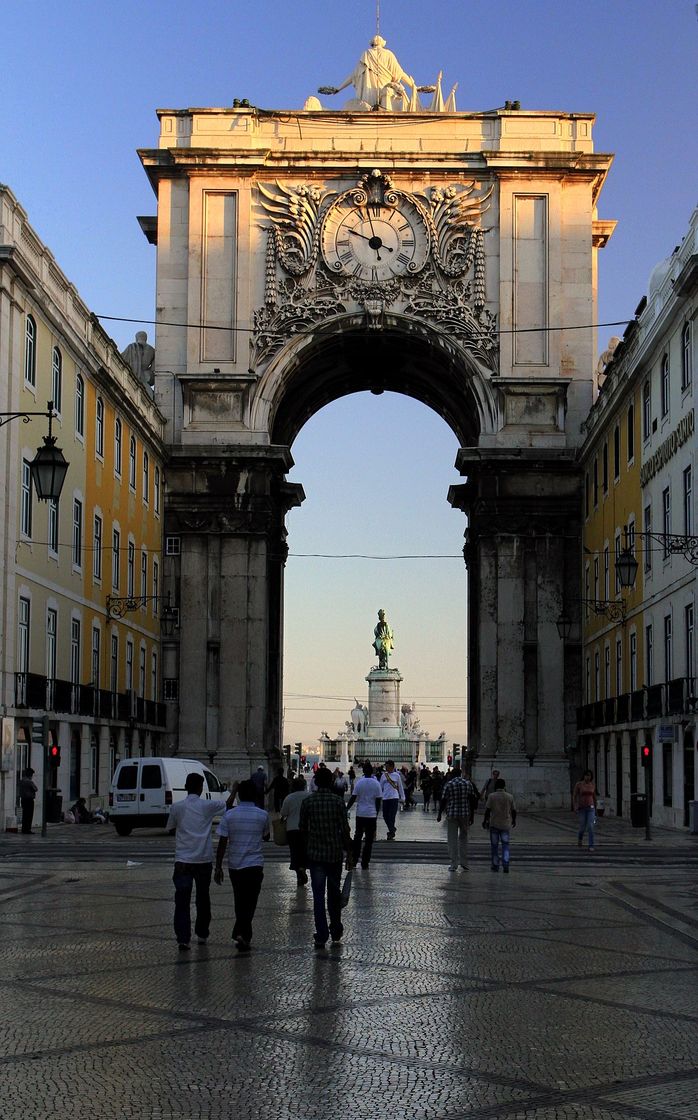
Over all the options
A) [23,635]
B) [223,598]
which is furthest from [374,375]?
[23,635]

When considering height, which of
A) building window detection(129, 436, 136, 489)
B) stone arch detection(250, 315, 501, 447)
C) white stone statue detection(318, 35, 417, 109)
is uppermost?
white stone statue detection(318, 35, 417, 109)

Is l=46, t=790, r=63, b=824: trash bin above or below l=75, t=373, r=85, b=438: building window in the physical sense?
below

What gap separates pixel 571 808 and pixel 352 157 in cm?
2450

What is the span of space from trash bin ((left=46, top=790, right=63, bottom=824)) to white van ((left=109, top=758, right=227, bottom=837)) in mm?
2309

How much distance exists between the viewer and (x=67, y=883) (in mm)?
22703

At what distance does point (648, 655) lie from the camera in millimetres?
45531

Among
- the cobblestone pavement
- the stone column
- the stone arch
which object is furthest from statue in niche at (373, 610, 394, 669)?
the cobblestone pavement

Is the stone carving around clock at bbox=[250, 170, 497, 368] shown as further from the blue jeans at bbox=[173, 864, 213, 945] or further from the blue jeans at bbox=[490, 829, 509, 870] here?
the blue jeans at bbox=[173, 864, 213, 945]

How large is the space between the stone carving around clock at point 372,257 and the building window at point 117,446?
9466 mm

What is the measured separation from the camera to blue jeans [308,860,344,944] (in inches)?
592

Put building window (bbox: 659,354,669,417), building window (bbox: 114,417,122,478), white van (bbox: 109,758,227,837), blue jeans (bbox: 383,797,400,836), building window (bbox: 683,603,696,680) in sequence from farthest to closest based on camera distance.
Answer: building window (bbox: 114,417,122,478), building window (bbox: 659,354,669,417), building window (bbox: 683,603,696,680), white van (bbox: 109,758,227,837), blue jeans (bbox: 383,797,400,836)

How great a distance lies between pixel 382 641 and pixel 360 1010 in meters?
88.2

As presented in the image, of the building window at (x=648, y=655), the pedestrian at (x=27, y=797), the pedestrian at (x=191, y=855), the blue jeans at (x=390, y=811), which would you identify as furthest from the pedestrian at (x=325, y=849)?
the building window at (x=648, y=655)

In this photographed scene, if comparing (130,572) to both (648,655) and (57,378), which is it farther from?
(648,655)
